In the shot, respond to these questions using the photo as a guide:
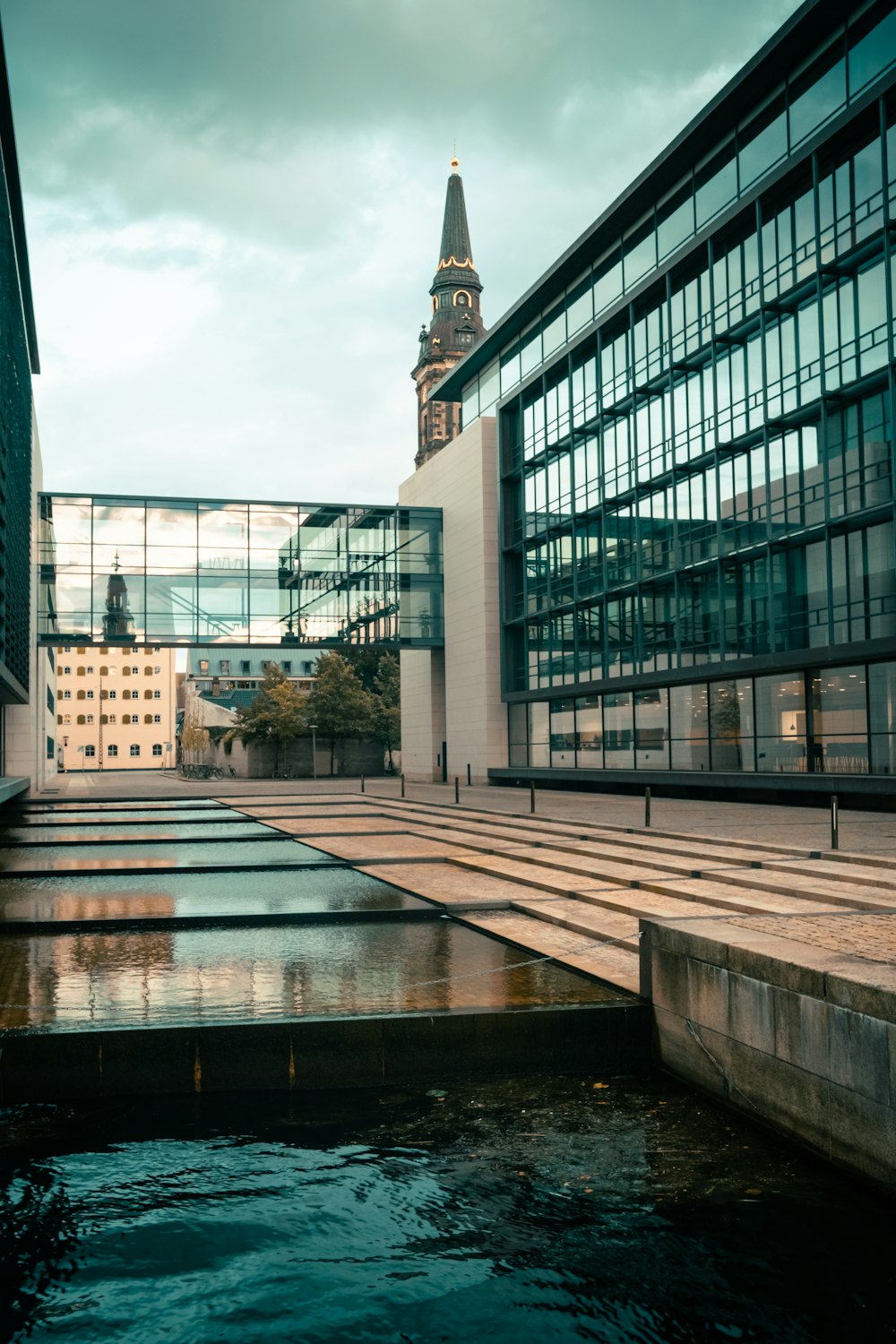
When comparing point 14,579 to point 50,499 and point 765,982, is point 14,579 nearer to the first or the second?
point 50,499

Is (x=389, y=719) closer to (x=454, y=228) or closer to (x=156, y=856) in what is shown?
(x=156, y=856)

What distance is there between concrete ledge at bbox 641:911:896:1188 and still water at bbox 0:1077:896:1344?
0.24 metres

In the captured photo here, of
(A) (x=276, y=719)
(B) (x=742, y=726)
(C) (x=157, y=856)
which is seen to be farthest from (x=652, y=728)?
(A) (x=276, y=719)

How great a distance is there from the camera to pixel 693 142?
30688 millimetres

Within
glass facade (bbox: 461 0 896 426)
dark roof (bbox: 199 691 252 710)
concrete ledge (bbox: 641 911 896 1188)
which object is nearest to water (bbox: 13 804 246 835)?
concrete ledge (bbox: 641 911 896 1188)

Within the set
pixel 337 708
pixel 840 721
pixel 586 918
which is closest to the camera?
pixel 586 918

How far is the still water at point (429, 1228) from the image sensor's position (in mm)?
4742

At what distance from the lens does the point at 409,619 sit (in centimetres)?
5141

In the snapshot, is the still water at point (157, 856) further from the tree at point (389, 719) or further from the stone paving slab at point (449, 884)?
the tree at point (389, 719)

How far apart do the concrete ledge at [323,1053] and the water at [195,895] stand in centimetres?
453

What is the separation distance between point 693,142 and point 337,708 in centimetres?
4639

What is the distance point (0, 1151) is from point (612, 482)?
3286cm

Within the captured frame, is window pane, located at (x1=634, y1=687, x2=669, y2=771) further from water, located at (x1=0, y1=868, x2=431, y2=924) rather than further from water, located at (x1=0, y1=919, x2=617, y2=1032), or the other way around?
water, located at (x1=0, y1=919, x2=617, y2=1032)

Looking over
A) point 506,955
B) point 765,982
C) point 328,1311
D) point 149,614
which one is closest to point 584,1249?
point 328,1311
